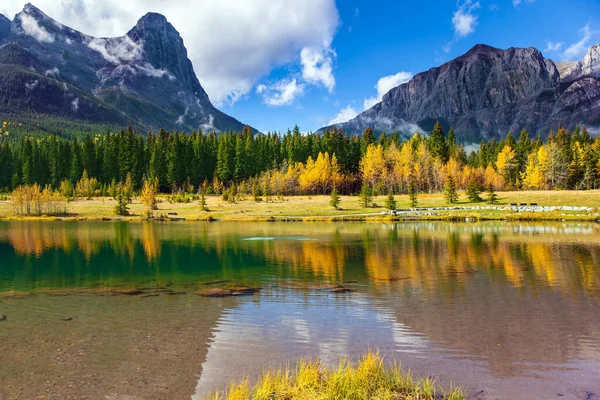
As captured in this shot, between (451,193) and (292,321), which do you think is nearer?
(292,321)

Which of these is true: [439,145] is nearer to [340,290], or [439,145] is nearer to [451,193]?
[451,193]

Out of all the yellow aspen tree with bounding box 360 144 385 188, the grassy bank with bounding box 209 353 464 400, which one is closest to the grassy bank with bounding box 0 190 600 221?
the yellow aspen tree with bounding box 360 144 385 188

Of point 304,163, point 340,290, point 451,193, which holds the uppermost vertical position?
point 304,163

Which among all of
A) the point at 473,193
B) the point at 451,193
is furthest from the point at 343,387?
the point at 473,193

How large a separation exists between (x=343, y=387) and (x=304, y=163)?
5389 inches

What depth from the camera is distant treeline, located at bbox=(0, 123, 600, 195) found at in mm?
121562

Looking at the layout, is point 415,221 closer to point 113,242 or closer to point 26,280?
point 113,242

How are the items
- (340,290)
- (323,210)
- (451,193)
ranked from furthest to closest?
(451,193) < (323,210) < (340,290)

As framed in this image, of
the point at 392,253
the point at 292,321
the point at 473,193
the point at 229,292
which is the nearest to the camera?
the point at 292,321

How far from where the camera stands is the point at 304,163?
145 metres

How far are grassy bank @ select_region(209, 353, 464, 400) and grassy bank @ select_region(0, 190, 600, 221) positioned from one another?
6870 cm

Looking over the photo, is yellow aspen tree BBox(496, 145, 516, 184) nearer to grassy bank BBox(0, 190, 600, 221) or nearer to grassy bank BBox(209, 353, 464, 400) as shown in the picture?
grassy bank BBox(0, 190, 600, 221)

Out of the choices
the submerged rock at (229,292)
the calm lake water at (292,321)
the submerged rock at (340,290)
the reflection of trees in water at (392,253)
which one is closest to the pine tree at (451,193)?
the reflection of trees in water at (392,253)

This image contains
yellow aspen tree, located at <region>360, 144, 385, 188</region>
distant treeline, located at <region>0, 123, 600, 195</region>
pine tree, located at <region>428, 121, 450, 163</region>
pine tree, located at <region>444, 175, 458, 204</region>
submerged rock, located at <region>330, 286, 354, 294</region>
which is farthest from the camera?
pine tree, located at <region>428, 121, 450, 163</region>
